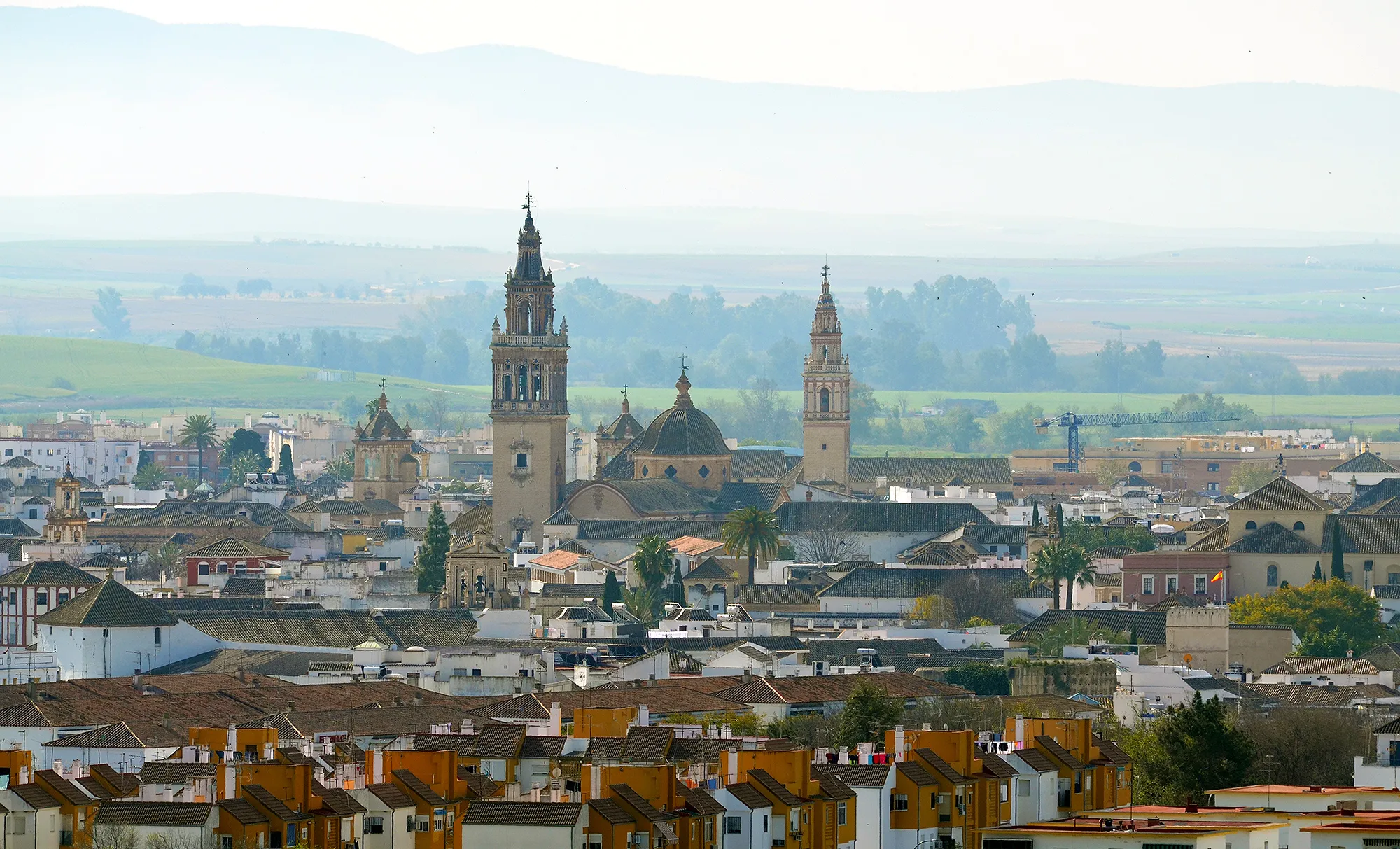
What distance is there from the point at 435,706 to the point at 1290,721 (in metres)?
17.0

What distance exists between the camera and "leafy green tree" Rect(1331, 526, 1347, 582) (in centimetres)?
12294

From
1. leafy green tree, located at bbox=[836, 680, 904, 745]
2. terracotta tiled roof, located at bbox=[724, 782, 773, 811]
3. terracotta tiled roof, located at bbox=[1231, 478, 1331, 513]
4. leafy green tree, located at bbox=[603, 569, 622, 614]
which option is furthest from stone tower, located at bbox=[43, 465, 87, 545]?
terracotta tiled roof, located at bbox=[724, 782, 773, 811]

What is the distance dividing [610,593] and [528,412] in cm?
2889

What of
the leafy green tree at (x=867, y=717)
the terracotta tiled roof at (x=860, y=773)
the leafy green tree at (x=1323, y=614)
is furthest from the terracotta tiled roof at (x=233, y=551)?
the terracotta tiled roof at (x=860, y=773)

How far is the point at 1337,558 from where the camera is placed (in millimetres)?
123500

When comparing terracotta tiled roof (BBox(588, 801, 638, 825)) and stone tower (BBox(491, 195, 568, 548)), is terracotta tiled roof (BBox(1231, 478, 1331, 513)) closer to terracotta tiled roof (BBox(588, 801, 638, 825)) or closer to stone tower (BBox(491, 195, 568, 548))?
stone tower (BBox(491, 195, 568, 548))

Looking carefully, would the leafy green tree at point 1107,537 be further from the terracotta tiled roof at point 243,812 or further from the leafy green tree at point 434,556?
the terracotta tiled roof at point 243,812

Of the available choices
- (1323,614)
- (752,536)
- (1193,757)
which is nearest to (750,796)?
(1193,757)

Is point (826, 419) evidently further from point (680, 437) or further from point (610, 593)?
point (610, 593)

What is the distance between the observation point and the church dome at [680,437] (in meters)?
158

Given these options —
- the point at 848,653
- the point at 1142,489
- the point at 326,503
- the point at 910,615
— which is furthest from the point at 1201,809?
the point at 1142,489

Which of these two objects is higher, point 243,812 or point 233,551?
point 243,812

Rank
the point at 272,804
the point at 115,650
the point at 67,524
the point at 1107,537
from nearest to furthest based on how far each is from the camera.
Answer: the point at 272,804 < the point at 115,650 < the point at 67,524 < the point at 1107,537

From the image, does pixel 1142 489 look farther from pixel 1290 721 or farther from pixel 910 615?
pixel 1290 721
